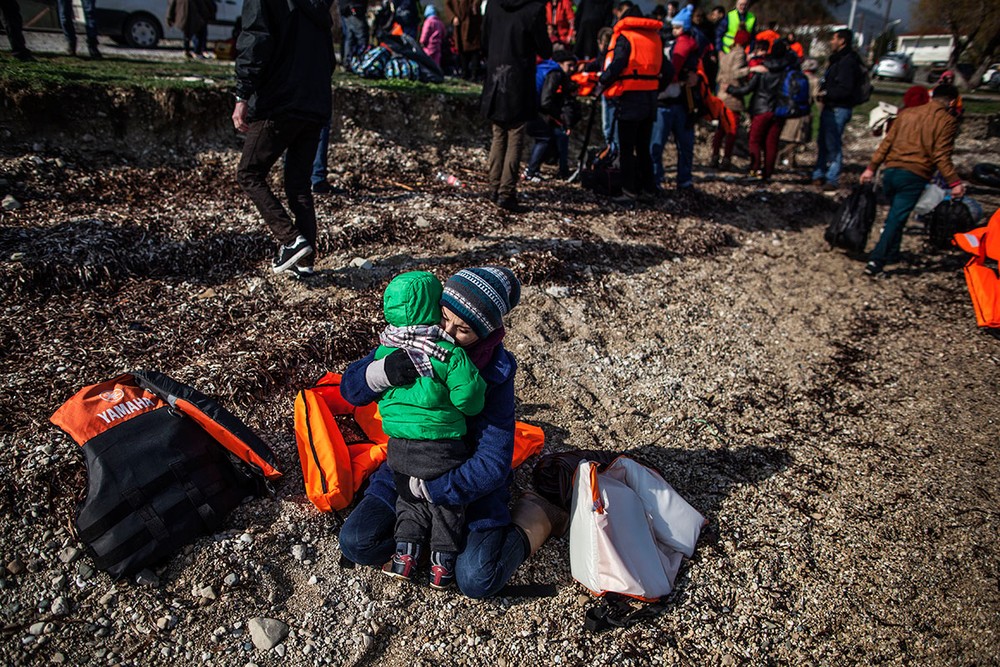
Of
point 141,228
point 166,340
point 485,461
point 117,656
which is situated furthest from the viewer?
point 141,228

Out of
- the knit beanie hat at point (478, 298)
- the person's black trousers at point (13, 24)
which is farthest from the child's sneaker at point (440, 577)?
the person's black trousers at point (13, 24)

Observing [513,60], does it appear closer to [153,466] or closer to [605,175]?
[605,175]

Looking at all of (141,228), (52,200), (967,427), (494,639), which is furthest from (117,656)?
(967,427)

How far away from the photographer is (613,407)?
14.0 feet

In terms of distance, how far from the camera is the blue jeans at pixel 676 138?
7910 millimetres

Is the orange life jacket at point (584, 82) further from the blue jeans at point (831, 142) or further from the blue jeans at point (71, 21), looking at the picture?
the blue jeans at point (71, 21)

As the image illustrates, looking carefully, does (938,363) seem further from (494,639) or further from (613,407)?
(494,639)

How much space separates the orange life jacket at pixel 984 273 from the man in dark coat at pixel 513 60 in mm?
4311

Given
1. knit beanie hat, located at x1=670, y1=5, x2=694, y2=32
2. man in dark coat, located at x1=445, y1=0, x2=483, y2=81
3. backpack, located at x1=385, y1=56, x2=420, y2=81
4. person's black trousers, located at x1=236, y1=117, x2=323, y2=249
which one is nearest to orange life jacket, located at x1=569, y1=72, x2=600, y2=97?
knit beanie hat, located at x1=670, y1=5, x2=694, y2=32

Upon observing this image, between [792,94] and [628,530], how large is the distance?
799 centimetres

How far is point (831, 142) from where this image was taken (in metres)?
9.27

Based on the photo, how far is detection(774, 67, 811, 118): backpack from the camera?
867 centimetres

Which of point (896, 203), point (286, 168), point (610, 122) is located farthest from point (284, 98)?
point (896, 203)

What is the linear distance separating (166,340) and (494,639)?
9.38ft
